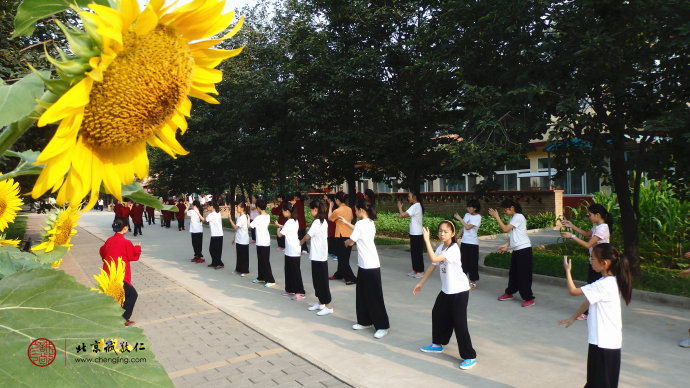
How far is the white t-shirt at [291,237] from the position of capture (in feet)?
33.2

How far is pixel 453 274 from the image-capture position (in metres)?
6.54

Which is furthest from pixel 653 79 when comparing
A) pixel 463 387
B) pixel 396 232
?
pixel 396 232

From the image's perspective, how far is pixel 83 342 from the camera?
1.76 ft

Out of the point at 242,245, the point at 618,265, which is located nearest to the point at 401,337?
the point at 618,265

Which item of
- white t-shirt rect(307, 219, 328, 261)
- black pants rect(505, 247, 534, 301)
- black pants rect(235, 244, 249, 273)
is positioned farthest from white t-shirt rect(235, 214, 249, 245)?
black pants rect(505, 247, 534, 301)

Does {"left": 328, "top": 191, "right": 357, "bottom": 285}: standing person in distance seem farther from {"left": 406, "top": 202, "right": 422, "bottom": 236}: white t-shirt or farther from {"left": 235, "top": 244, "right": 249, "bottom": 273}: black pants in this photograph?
{"left": 235, "top": 244, "right": 249, "bottom": 273}: black pants

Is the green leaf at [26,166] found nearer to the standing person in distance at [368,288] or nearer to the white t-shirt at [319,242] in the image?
the standing person in distance at [368,288]

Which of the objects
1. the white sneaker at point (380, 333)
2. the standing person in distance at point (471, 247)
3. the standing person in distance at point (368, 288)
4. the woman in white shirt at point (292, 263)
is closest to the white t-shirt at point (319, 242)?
the woman in white shirt at point (292, 263)

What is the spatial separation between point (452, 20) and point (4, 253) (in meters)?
10.3

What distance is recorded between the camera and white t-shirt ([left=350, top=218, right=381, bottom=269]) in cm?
779

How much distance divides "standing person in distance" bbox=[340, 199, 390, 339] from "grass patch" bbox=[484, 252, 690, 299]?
467cm

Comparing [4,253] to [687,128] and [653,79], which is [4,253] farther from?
[653,79]

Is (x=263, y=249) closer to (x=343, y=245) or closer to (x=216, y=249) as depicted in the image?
(x=343, y=245)

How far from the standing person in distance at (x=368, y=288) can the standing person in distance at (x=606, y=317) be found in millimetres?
3033
